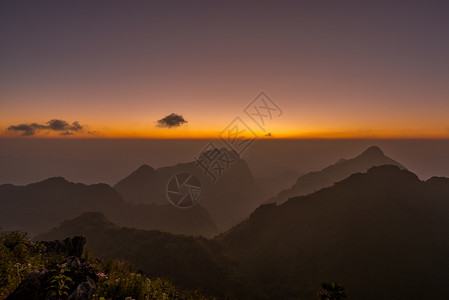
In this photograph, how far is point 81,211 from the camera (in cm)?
17475

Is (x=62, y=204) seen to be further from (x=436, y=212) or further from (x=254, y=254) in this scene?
(x=436, y=212)

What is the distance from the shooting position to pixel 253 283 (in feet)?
190

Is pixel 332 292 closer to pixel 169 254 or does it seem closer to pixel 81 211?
pixel 169 254

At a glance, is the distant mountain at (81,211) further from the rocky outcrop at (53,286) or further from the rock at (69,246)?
the rocky outcrop at (53,286)

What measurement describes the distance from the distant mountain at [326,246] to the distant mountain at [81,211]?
221ft

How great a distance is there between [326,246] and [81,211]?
584ft

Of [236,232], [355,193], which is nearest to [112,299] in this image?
[236,232]

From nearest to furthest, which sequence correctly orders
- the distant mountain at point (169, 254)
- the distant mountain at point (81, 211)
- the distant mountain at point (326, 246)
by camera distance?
the distant mountain at point (326, 246), the distant mountain at point (169, 254), the distant mountain at point (81, 211)

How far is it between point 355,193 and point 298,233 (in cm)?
2859

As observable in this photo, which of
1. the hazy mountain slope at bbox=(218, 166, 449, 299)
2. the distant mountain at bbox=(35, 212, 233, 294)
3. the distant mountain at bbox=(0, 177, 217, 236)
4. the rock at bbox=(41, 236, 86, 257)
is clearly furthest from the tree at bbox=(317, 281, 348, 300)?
the distant mountain at bbox=(0, 177, 217, 236)

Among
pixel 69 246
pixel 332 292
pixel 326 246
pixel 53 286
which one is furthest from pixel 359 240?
pixel 53 286

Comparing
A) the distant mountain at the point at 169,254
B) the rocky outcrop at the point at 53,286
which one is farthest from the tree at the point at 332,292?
the distant mountain at the point at 169,254

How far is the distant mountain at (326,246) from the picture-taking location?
5469 cm

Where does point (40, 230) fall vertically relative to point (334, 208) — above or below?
below
